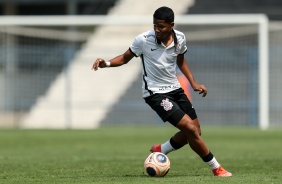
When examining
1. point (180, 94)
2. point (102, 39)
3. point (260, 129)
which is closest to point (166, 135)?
point (260, 129)

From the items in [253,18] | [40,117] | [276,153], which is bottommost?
[40,117]

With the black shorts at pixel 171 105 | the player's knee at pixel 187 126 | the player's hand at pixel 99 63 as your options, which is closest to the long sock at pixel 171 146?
the black shorts at pixel 171 105

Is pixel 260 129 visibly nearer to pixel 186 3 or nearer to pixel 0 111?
pixel 186 3

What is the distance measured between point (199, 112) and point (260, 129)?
2.84 metres

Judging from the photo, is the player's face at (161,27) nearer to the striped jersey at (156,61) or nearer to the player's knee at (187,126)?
the striped jersey at (156,61)

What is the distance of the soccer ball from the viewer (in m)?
11.6

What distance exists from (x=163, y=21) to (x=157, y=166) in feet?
6.29

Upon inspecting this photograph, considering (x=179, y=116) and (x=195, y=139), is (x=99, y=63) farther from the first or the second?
(x=195, y=139)

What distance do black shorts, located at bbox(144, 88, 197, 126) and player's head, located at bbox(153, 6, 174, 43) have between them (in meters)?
0.83

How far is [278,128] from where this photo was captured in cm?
2728

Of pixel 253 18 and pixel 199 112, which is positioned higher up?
pixel 253 18

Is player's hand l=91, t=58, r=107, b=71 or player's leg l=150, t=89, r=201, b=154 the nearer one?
player's hand l=91, t=58, r=107, b=71

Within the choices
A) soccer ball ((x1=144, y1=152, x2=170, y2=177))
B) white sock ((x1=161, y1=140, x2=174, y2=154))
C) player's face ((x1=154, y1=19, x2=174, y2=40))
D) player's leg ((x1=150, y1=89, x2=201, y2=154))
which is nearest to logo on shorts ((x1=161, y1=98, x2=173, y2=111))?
player's leg ((x1=150, y1=89, x2=201, y2=154))

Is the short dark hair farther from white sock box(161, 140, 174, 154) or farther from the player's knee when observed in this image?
white sock box(161, 140, 174, 154)
